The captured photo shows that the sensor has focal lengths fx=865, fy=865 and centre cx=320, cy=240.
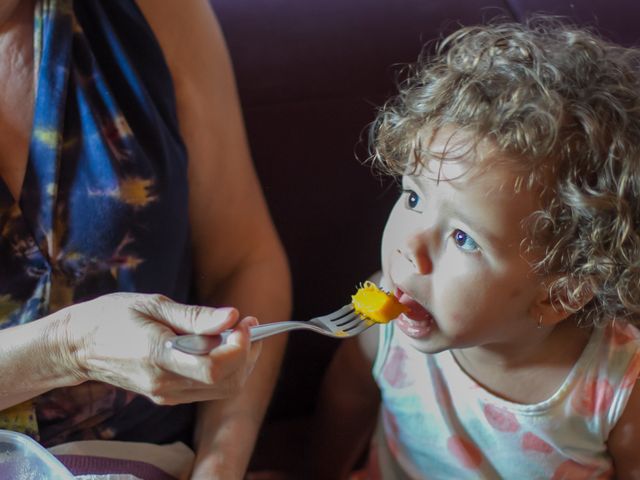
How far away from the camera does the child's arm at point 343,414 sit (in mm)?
1261

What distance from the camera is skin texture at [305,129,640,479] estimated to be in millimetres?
903

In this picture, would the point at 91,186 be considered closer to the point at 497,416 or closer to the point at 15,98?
the point at 15,98

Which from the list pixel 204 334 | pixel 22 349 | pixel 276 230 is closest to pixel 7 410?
pixel 22 349

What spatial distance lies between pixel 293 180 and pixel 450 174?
412mm

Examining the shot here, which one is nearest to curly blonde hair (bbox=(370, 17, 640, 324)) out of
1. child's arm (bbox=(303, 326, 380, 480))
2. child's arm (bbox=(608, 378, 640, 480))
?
child's arm (bbox=(608, 378, 640, 480))

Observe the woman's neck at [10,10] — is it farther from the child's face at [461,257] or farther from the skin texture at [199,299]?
the child's face at [461,257]

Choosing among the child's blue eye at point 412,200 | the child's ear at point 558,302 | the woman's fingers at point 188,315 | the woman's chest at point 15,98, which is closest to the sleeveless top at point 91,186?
the woman's chest at point 15,98

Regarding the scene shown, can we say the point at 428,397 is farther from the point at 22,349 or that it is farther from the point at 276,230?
the point at 22,349

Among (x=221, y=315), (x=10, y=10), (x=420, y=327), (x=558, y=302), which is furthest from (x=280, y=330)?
(x=10, y=10)

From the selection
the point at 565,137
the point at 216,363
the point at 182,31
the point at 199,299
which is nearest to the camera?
the point at 216,363

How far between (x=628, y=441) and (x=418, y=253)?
39 centimetres

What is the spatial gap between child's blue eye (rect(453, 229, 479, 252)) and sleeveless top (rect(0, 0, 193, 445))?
332 millimetres

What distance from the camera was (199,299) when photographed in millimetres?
1217

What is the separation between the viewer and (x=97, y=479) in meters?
0.96
